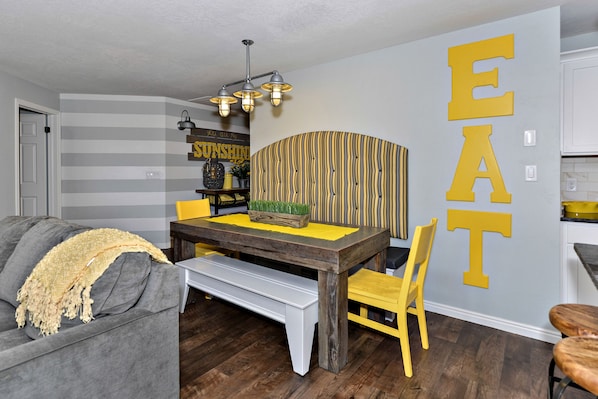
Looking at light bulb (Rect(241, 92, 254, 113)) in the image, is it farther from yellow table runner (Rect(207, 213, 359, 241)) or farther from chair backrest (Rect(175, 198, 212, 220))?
chair backrest (Rect(175, 198, 212, 220))

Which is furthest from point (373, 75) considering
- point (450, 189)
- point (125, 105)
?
point (125, 105)

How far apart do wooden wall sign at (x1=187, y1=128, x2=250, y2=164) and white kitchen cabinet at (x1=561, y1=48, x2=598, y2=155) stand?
4688 mm

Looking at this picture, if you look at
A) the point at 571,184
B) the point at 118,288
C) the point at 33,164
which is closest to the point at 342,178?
the point at 571,184

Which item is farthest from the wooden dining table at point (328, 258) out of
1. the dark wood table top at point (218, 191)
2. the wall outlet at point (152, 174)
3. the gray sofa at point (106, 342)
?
the wall outlet at point (152, 174)

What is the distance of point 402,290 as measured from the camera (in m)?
1.88

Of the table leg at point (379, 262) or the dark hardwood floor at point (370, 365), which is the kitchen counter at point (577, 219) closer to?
the dark hardwood floor at point (370, 365)

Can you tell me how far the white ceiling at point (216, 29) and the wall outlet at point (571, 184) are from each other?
1.24m

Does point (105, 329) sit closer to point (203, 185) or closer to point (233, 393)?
point (233, 393)

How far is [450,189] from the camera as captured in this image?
2.67m

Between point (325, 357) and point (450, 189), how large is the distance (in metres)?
1.68

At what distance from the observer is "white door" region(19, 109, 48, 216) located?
4.51m

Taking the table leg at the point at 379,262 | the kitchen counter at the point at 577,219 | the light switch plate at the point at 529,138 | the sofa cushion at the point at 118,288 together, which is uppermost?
the light switch plate at the point at 529,138

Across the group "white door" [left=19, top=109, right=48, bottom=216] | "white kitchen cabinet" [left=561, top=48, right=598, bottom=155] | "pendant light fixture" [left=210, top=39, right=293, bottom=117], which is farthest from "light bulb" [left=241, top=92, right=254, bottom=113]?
"white door" [left=19, top=109, right=48, bottom=216]

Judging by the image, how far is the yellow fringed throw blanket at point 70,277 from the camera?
1.28 m
